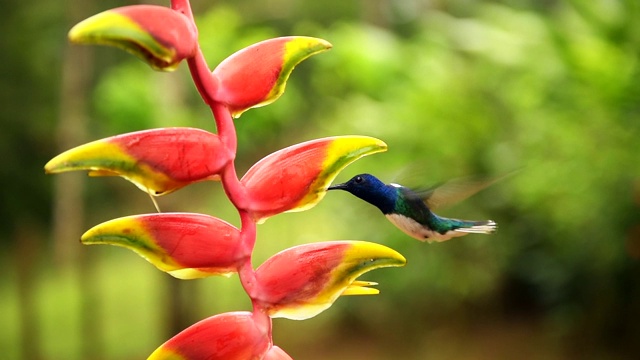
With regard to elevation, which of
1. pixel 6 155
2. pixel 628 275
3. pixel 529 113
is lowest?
pixel 628 275

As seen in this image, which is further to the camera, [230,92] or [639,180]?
[639,180]

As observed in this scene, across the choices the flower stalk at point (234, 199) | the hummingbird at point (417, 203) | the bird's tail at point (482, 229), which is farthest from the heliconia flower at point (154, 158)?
the bird's tail at point (482, 229)

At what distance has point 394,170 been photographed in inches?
87.2

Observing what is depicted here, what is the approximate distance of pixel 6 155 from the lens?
269 centimetres

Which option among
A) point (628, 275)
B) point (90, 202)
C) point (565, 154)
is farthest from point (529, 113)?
point (90, 202)

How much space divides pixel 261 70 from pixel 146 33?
6cm

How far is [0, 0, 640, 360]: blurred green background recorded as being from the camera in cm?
238

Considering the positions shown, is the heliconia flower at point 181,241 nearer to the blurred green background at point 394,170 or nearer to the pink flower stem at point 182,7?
the pink flower stem at point 182,7

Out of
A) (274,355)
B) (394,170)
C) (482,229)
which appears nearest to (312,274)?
(274,355)

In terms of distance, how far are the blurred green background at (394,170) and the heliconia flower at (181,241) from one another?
198cm

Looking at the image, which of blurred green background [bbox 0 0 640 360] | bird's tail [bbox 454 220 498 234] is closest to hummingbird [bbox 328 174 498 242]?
bird's tail [bbox 454 220 498 234]

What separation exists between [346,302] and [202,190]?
70 cm

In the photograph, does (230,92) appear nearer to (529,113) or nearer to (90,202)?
(529,113)

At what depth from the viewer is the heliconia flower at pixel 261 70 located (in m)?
0.30
